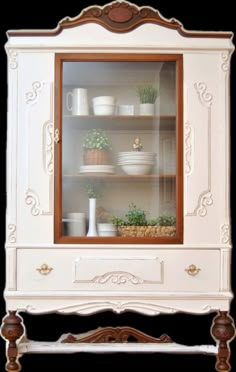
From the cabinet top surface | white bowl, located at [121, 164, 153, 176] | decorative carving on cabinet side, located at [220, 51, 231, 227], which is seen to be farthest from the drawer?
the cabinet top surface

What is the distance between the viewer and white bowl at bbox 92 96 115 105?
2.71 meters

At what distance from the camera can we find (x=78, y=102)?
269cm

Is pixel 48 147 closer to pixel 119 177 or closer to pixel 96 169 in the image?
pixel 96 169

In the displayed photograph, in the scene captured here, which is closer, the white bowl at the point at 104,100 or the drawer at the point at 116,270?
the drawer at the point at 116,270

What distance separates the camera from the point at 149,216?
269 cm

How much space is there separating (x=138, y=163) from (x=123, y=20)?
688mm

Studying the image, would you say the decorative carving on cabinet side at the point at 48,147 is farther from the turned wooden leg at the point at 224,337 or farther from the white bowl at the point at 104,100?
the turned wooden leg at the point at 224,337

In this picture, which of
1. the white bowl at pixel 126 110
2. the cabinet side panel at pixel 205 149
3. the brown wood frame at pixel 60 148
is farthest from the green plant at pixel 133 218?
the white bowl at pixel 126 110

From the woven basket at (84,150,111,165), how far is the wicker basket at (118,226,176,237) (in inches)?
13.3

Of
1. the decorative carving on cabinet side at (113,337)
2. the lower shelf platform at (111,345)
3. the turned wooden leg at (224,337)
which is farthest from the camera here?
the decorative carving on cabinet side at (113,337)

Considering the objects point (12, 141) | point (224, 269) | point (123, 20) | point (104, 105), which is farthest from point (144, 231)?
point (123, 20)

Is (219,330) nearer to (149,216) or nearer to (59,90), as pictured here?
(149,216)

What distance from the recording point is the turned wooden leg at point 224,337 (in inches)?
100

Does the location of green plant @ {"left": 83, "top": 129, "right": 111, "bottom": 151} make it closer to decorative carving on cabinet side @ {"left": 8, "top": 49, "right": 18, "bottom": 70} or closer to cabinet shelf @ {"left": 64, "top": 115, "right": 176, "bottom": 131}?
cabinet shelf @ {"left": 64, "top": 115, "right": 176, "bottom": 131}
